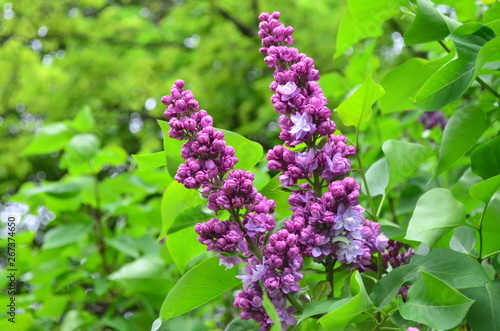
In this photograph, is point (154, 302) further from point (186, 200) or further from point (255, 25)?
point (255, 25)

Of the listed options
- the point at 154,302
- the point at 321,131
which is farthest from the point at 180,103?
the point at 154,302

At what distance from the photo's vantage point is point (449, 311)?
48cm

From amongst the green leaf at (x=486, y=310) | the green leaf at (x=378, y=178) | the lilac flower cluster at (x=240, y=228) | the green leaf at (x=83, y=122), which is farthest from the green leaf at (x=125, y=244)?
the green leaf at (x=486, y=310)

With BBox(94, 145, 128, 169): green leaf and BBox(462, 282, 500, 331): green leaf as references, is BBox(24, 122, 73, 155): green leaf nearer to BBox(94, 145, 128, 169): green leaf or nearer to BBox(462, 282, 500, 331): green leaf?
BBox(94, 145, 128, 169): green leaf

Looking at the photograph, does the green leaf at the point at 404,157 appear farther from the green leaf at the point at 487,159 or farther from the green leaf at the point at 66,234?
the green leaf at the point at 66,234

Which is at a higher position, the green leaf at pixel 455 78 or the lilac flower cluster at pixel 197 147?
the green leaf at pixel 455 78

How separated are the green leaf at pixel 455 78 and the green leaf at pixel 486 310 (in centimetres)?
20

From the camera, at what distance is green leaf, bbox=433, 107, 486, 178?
0.70 meters

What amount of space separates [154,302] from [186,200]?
561 millimetres

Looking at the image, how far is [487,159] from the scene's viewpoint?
0.60m

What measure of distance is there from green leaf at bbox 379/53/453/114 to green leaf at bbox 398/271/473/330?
29 cm

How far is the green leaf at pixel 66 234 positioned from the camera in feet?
4.77


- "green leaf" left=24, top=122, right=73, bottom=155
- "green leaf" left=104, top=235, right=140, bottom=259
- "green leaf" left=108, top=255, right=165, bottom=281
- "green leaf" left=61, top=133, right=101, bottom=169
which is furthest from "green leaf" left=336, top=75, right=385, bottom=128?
"green leaf" left=24, top=122, right=73, bottom=155

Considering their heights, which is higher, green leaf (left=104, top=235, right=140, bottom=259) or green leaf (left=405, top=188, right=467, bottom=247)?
green leaf (left=405, top=188, right=467, bottom=247)
